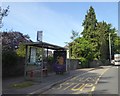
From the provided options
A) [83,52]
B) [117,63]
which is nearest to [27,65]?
[83,52]

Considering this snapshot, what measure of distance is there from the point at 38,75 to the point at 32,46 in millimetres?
2750

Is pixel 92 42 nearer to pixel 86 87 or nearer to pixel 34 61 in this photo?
pixel 34 61

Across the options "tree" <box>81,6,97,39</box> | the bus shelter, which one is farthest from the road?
"tree" <box>81,6,97,39</box>

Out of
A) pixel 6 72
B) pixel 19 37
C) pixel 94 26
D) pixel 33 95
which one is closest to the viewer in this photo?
pixel 33 95

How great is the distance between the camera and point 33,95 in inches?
550

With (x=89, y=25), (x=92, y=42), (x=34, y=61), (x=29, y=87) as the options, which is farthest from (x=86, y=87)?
(x=89, y=25)

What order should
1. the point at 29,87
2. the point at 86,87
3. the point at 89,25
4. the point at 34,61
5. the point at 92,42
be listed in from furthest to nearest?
the point at 89,25 → the point at 92,42 → the point at 34,61 → the point at 86,87 → the point at 29,87

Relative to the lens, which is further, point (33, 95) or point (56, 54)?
point (56, 54)

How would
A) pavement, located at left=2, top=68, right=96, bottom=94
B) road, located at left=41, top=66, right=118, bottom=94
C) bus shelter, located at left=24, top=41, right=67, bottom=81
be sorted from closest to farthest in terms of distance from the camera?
pavement, located at left=2, top=68, right=96, bottom=94, road, located at left=41, top=66, right=118, bottom=94, bus shelter, located at left=24, top=41, right=67, bottom=81

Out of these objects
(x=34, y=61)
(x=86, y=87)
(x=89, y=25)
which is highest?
(x=89, y=25)

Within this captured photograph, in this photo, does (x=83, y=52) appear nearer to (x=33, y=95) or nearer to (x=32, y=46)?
(x=32, y=46)

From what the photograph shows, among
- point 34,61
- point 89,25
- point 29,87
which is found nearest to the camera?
point 29,87

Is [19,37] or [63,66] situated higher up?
[19,37]

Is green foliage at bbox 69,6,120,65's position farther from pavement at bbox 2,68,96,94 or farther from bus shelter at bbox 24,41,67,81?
pavement at bbox 2,68,96,94
